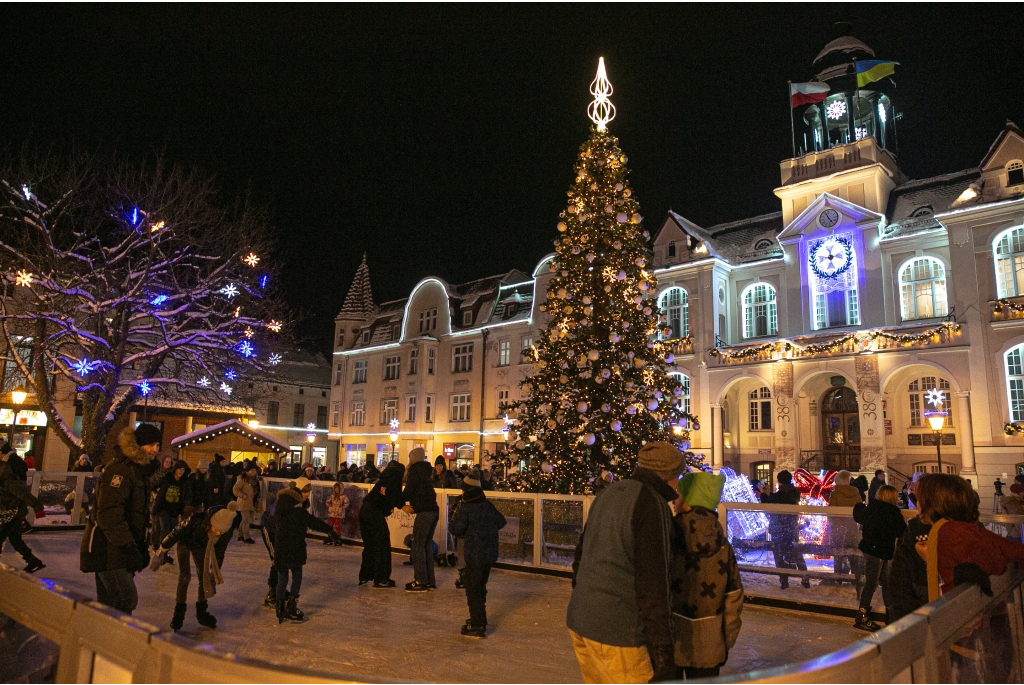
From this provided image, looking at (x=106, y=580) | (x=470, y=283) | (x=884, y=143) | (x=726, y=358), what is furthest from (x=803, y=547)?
(x=470, y=283)

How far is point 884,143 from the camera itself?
106ft

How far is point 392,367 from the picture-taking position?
47.2 meters

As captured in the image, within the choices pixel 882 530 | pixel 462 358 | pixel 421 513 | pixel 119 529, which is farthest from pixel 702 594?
pixel 462 358

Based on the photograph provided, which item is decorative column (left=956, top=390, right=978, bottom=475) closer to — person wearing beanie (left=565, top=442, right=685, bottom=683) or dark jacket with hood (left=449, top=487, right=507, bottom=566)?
dark jacket with hood (left=449, top=487, right=507, bottom=566)

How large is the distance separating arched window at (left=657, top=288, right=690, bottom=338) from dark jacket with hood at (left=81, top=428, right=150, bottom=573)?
97.4 feet

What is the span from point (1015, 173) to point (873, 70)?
859 centimetres

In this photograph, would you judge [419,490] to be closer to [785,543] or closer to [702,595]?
[785,543]

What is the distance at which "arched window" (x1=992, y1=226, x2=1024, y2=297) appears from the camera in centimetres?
2525

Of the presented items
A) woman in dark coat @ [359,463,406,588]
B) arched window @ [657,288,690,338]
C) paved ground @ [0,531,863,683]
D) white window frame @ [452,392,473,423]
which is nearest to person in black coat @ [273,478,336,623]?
paved ground @ [0,531,863,683]

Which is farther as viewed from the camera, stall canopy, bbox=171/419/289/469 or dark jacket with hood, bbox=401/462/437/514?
stall canopy, bbox=171/419/289/469

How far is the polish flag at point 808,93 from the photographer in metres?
32.3

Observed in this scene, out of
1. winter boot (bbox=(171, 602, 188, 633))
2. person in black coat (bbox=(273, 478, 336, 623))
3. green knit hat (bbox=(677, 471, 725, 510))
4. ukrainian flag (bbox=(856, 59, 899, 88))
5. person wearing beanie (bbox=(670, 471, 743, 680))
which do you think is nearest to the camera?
person wearing beanie (bbox=(670, 471, 743, 680))

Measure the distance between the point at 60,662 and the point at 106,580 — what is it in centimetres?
331

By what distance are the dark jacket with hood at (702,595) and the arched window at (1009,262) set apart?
1097 inches
